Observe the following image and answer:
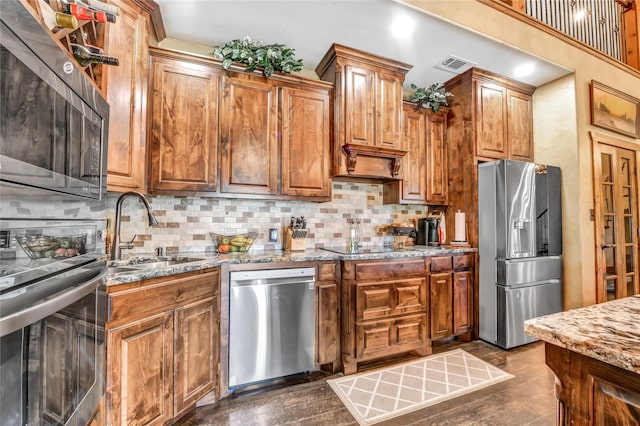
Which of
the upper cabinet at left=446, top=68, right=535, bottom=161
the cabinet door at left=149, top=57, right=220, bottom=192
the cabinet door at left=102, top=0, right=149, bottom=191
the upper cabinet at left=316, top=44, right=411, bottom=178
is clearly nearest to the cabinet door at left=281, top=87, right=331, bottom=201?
the upper cabinet at left=316, top=44, right=411, bottom=178

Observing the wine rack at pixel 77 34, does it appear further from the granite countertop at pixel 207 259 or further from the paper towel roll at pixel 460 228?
the paper towel roll at pixel 460 228

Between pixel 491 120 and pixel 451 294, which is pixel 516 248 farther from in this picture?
pixel 491 120

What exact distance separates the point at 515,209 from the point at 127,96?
3.47m

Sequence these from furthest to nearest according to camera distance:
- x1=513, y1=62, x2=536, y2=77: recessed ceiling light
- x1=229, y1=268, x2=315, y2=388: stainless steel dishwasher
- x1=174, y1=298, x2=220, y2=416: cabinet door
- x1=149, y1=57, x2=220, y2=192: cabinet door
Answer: x1=513, y1=62, x2=536, y2=77: recessed ceiling light, x1=149, y1=57, x2=220, y2=192: cabinet door, x1=229, y1=268, x2=315, y2=388: stainless steel dishwasher, x1=174, y1=298, x2=220, y2=416: cabinet door

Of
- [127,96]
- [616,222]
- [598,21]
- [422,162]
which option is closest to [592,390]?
[127,96]

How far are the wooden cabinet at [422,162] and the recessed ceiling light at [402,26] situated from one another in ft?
2.63

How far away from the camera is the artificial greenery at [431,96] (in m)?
3.18

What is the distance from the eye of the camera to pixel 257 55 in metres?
2.34

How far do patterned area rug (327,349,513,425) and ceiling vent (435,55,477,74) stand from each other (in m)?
2.88

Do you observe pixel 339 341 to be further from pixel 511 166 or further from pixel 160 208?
pixel 511 166

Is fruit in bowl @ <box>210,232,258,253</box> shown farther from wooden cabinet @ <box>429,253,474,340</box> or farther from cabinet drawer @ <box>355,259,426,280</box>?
wooden cabinet @ <box>429,253,474,340</box>

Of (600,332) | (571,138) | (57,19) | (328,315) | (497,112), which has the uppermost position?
(497,112)

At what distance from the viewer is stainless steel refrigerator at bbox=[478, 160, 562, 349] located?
2.78 m

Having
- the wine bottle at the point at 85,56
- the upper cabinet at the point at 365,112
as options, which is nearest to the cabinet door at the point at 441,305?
the upper cabinet at the point at 365,112
